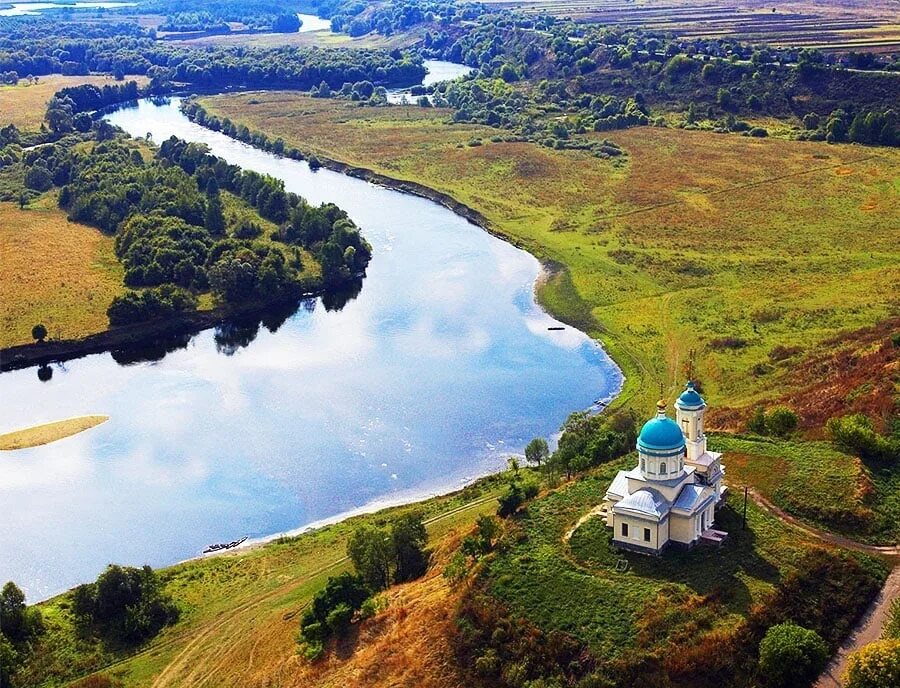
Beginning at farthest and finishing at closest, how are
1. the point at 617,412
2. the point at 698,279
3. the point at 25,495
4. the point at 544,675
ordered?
the point at 698,279
the point at 617,412
the point at 25,495
the point at 544,675

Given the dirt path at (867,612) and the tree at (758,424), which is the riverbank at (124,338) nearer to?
the tree at (758,424)

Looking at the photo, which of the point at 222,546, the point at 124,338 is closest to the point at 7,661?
the point at 222,546

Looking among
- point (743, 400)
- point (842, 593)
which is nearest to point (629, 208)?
point (743, 400)

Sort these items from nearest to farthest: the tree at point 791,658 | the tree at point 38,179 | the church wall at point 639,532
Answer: the tree at point 791,658 < the church wall at point 639,532 < the tree at point 38,179

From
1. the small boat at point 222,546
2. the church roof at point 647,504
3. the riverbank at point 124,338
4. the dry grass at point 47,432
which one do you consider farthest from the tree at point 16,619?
the riverbank at point 124,338

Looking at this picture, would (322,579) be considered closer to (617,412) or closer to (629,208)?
(617,412)

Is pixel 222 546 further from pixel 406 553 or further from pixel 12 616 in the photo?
pixel 406 553
